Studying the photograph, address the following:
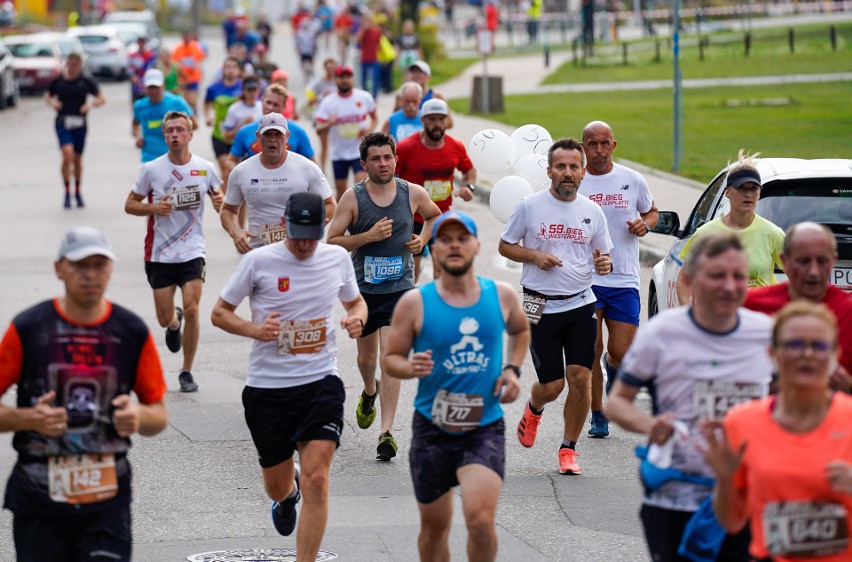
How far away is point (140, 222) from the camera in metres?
20.9

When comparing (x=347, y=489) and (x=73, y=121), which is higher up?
(x=73, y=121)

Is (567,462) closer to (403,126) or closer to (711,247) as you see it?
(711,247)

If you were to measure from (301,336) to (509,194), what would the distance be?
4726 millimetres

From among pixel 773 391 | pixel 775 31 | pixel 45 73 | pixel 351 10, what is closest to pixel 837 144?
pixel 773 391

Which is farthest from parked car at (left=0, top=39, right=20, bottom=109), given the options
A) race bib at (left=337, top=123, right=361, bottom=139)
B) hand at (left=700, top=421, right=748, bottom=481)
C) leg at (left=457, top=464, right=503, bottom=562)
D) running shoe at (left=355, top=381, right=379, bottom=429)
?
hand at (left=700, top=421, right=748, bottom=481)

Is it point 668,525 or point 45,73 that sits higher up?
point 668,525

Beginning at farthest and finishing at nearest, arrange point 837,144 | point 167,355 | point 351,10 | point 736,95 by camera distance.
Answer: point 351,10
point 736,95
point 837,144
point 167,355

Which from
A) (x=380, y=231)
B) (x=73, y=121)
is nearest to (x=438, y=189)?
(x=380, y=231)

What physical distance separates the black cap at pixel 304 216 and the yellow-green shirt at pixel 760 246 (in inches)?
91.7

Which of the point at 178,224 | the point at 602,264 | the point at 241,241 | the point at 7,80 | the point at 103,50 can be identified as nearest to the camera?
the point at 602,264

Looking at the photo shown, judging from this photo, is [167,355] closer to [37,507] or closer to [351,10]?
[37,507]

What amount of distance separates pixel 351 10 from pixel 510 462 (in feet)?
137

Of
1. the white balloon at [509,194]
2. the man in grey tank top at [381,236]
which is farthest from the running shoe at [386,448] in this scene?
the white balloon at [509,194]

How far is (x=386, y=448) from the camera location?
970 cm
